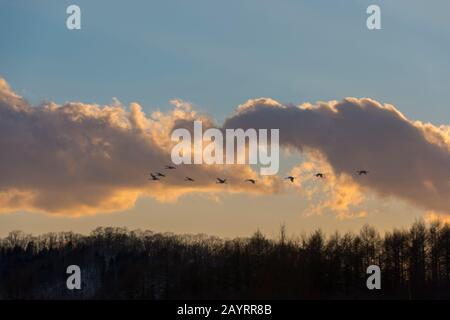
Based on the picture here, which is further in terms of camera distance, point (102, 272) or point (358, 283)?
point (102, 272)

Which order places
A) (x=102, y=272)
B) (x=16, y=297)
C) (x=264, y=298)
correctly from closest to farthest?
(x=264, y=298) < (x=16, y=297) < (x=102, y=272)

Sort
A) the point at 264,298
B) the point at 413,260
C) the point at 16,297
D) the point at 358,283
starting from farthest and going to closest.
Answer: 1. the point at 16,297
2. the point at 413,260
3. the point at 358,283
4. the point at 264,298

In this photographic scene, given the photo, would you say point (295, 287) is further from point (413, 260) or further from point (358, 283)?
point (413, 260)

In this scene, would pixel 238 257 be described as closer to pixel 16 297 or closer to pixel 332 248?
pixel 332 248

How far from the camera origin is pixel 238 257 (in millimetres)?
134750
